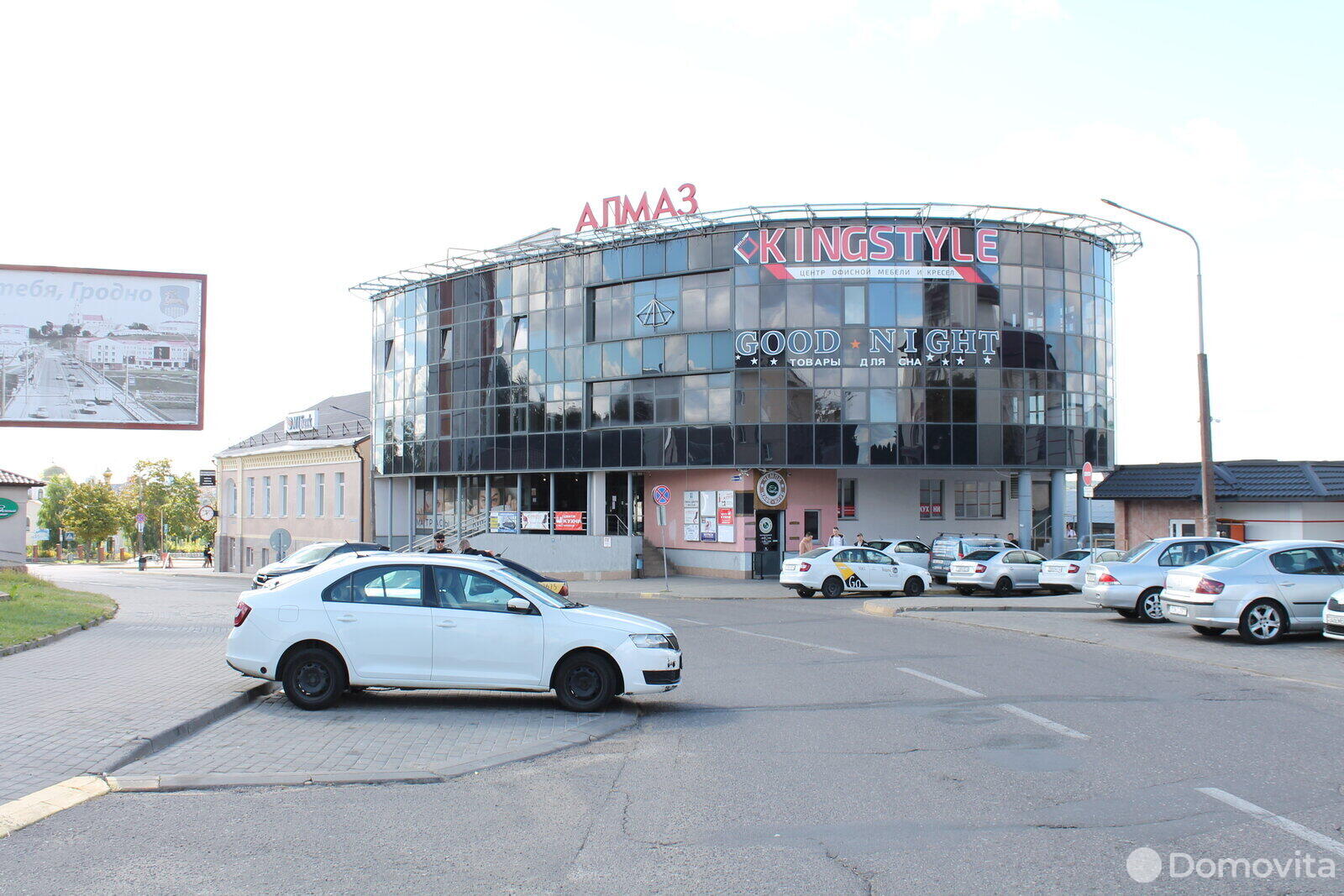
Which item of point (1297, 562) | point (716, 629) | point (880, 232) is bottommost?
point (716, 629)

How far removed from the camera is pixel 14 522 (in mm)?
36156

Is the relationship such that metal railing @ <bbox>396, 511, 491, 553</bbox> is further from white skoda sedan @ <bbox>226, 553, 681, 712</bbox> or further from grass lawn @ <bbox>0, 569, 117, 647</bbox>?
white skoda sedan @ <bbox>226, 553, 681, 712</bbox>

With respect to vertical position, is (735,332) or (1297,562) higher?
(735,332)

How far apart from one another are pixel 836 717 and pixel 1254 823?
4273 millimetres

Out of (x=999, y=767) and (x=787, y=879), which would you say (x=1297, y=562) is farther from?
(x=787, y=879)

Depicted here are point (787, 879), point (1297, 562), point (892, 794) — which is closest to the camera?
point (787, 879)

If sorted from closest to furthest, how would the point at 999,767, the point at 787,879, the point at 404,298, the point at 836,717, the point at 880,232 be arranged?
the point at 787,879
the point at 999,767
the point at 836,717
the point at 880,232
the point at 404,298

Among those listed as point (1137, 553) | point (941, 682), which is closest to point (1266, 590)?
point (1137, 553)

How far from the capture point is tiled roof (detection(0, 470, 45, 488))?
3538cm

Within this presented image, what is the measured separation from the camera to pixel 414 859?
5.86m

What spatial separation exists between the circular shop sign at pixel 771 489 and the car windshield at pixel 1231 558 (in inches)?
845

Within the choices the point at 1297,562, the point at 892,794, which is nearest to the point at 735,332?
the point at 1297,562

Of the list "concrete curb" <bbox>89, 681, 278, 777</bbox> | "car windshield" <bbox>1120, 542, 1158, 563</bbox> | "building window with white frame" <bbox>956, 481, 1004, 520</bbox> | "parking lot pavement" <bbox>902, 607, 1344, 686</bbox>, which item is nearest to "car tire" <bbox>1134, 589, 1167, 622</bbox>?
"parking lot pavement" <bbox>902, 607, 1344, 686</bbox>

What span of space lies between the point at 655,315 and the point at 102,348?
834 inches
